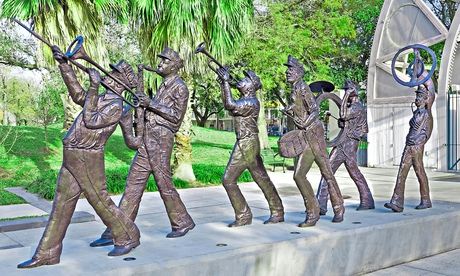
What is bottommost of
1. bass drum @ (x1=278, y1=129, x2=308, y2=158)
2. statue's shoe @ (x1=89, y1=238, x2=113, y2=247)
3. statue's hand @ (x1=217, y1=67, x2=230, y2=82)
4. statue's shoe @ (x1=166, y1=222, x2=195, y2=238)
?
statue's shoe @ (x1=89, y1=238, x2=113, y2=247)

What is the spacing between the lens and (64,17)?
12531 mm

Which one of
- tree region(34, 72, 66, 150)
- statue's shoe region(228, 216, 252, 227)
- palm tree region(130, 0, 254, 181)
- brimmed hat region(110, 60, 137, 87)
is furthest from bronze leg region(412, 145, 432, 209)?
tree region(34, 72, 66, 150)

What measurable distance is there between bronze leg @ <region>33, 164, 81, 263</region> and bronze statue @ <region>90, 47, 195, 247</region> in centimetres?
92

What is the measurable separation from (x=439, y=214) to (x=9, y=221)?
674 centimetres

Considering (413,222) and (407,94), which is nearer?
(413,222)

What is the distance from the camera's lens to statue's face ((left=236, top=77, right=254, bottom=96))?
664cm

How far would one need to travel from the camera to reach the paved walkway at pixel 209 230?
203 inches

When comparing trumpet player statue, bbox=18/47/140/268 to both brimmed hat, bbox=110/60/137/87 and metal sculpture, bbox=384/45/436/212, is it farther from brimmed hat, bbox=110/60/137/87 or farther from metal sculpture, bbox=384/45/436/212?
metal sculpture, bbox=384/45/436/212

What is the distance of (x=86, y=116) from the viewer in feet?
16.2

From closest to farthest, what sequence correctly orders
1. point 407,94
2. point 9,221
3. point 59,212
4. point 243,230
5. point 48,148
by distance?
point 59,212 < point 243,230 < point 9,221 < point 48,148 < point 407,94

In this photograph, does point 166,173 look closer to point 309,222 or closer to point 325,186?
point 309,222

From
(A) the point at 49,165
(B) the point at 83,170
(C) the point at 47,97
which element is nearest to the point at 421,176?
(B) the point at 83,170

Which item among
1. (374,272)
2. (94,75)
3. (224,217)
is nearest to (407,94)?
(224,217)

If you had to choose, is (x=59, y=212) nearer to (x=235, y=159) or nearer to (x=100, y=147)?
(x=100, y=147)
